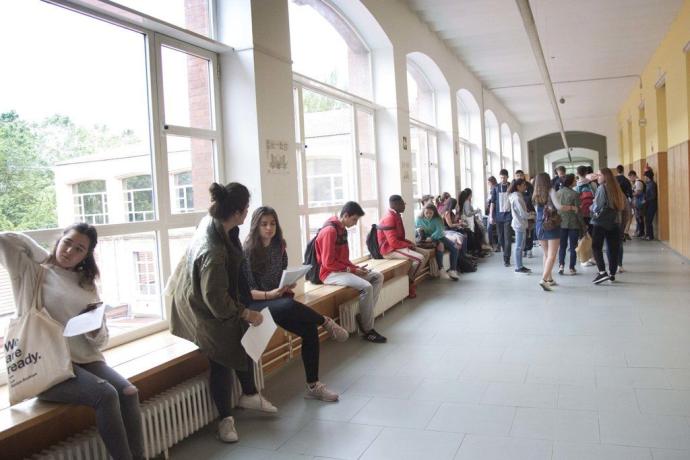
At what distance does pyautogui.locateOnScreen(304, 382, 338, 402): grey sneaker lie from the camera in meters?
3.71

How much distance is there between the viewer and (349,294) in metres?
5.72

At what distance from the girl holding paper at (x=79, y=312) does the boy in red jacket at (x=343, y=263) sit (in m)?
2.51

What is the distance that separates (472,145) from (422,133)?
410 centimetres

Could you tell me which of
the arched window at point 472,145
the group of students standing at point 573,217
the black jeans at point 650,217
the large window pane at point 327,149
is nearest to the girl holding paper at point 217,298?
the large window pane at point 327,149

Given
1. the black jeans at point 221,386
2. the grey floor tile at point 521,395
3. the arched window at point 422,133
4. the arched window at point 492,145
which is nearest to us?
the black jeans at point 221,386

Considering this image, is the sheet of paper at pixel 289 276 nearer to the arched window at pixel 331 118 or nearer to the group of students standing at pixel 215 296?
the group of students standing at pixel 215 296

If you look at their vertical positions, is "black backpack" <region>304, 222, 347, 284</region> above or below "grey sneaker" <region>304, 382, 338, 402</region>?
above

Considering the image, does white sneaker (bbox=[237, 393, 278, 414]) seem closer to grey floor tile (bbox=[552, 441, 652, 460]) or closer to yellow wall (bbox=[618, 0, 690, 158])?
grey floor tile (bbox=[552, 441, 652, 460])

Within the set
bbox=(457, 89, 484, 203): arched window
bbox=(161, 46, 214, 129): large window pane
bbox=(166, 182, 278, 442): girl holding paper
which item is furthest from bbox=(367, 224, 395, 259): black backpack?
bbox=(457, 89, 484, 203): arched window

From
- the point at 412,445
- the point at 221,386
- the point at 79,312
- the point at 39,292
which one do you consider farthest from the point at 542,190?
the point at 39,292

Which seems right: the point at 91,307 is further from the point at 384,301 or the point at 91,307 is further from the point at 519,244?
the point at 519,244

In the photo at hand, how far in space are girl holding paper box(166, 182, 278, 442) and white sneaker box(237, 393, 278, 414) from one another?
251mm

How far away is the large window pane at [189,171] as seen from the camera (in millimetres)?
4062

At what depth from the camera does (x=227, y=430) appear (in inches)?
126
